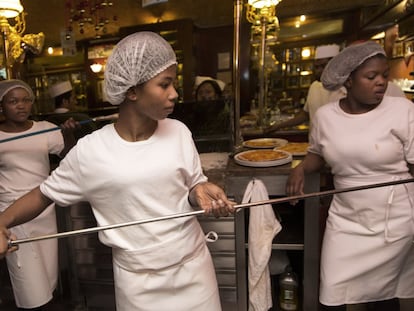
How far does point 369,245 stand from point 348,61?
32.6 inches

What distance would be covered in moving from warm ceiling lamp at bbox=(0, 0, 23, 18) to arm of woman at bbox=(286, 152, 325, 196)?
85.4 inches

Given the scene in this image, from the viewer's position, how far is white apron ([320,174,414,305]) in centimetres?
146

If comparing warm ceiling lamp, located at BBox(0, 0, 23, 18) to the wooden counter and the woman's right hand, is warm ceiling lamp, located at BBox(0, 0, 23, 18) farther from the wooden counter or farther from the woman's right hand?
the wooden counter

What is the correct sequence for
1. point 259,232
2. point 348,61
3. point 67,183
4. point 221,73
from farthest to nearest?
point 221,73 → point 259,232 → point 348,61 → point 67,183

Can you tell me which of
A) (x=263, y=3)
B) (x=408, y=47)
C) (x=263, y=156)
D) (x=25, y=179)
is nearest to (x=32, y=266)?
(x=25, y=179)

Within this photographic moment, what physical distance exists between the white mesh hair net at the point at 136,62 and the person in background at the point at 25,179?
1.04m

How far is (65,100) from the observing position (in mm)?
2918

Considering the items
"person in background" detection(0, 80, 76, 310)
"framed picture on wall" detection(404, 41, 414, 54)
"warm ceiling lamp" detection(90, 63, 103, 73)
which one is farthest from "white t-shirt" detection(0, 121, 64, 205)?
"framed picture on wall" detection(404, 41, 414, 54)

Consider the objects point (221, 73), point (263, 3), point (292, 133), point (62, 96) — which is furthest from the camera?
point (221, 73)

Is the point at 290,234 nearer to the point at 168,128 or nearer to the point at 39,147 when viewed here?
the point at 168,128

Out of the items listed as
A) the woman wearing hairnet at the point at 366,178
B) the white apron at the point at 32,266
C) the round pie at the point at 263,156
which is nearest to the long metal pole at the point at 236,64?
the round pie at the point at 263,156

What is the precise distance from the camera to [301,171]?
165 cm

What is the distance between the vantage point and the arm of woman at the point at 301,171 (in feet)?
5.37

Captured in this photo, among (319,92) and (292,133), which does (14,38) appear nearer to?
(319,92)
